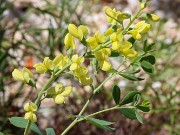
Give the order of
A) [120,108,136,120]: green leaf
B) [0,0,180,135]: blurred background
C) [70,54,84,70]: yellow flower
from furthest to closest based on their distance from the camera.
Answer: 1. [0,0,180,135]: blurred background
2. [120,108,136,120]: green leaf
3. [70,54,84,70]: yellow flower

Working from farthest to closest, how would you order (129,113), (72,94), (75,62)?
1. (72,94)
2. (129,113)
3. (75,62)

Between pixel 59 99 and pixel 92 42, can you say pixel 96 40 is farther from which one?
pixel 59 99

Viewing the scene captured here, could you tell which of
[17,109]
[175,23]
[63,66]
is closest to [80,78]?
[63,66]

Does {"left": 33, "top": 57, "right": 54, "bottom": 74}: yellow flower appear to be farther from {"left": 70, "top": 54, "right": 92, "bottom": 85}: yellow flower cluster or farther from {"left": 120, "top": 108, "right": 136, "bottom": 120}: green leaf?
{"left": 120, "top": 108, "right": 136, "bottom": 120}: green leaf

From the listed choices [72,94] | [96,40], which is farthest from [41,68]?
[72,94]

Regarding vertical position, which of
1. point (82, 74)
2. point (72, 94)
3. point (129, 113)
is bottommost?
point (72, 94)

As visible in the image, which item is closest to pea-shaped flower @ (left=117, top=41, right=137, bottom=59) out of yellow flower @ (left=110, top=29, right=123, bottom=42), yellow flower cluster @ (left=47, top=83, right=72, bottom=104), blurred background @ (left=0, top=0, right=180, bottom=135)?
yellow flower @ (left=110, top=29, right=123, bottom=42)

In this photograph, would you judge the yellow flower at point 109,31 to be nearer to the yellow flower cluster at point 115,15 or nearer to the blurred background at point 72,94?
the yellow flower cluster at point 115,15

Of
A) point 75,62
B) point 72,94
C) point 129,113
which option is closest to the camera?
point 75,62
